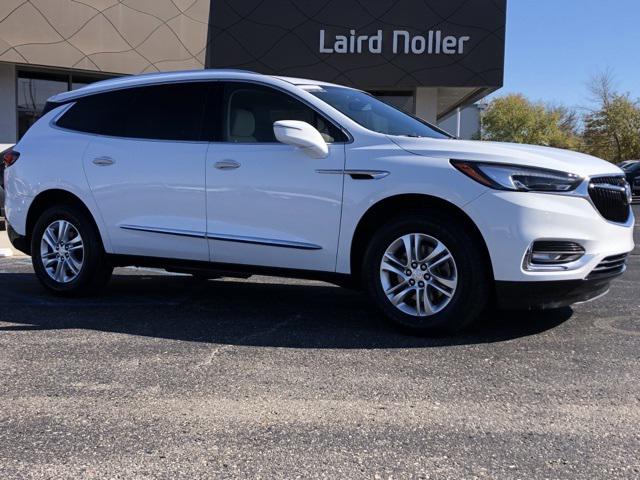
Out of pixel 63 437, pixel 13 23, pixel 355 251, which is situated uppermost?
pixel 13 23

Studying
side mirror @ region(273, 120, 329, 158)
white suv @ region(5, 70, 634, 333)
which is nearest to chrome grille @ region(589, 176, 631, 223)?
white suv @ region(5, 70, 634, 333)

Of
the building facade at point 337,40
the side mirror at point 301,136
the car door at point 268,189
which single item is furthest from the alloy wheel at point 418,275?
the building facade at point 337,40

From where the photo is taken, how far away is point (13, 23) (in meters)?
15.5

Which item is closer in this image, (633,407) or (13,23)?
(633,407)

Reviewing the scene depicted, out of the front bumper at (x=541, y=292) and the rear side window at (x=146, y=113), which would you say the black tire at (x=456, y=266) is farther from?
the rear side window at (x=146, y=113)

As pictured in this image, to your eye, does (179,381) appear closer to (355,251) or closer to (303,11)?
(355,251)

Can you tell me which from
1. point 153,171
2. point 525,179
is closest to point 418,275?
point 525,179

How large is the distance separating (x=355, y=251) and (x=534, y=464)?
230 cm

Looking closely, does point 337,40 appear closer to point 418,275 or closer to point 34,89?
point 34,89

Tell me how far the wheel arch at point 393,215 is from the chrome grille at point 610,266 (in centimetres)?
71

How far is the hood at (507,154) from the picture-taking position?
13.9 feet

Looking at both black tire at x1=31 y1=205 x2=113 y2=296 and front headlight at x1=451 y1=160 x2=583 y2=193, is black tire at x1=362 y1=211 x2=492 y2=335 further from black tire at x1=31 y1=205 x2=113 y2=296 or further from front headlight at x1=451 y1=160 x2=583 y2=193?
black tire at x1=31 y1=205 x2=113 y2=296

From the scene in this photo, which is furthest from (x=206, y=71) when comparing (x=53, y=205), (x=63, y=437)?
(x=63, y=437)

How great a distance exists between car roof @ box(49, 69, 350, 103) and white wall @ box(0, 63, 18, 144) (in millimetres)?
11718
